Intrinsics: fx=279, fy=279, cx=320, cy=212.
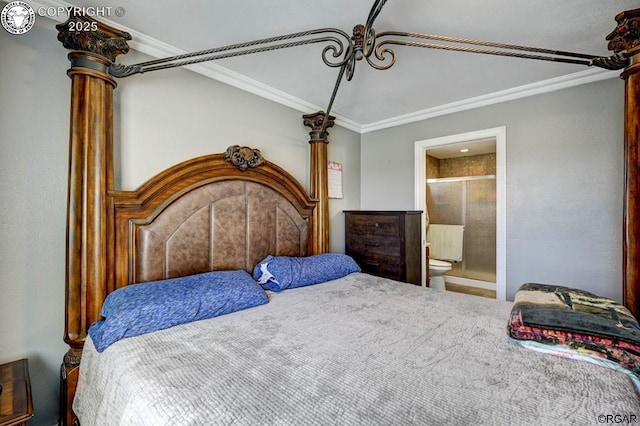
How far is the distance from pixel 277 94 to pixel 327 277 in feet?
5.62

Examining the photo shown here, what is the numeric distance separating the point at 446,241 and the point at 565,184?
9.31ft

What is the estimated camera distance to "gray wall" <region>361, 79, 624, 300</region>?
210cm

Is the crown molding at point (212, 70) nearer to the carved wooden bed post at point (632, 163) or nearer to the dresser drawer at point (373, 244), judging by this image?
the dresser drawer at point (373, 244)

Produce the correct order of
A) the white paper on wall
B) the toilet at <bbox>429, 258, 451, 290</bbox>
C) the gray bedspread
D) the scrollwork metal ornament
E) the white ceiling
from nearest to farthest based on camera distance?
the gray bedspread → the white ceiling → the scrollwork metal ornament → the white paper on wall → the toilet at <bbox>429, 258, 451, 290</bbox>

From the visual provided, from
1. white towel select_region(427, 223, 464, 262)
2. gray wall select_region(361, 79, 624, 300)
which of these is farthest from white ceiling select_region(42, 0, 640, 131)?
white towel select_region(427, 223, 464, 262)

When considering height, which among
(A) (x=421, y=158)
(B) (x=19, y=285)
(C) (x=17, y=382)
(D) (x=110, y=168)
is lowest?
(C) (x=17, y=382)

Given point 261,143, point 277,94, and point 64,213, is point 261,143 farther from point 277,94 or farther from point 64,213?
point 64,213

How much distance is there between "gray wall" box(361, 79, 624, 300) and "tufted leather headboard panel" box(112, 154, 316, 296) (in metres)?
1.99

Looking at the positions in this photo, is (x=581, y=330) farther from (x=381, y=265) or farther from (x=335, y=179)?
(x=335, y=179)

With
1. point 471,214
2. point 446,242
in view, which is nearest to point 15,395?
point 446,242

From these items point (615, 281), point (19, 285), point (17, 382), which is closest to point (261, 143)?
point (19, 285)

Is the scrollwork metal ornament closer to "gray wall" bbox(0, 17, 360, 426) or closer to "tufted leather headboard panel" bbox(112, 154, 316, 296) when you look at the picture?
"tufted leather headboard panel" bbox(112, 154, 316, 296)

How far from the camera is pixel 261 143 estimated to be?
253 cm

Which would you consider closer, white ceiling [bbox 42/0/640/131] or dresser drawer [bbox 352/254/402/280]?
white ceiling [bbox 42/0/640/131]
